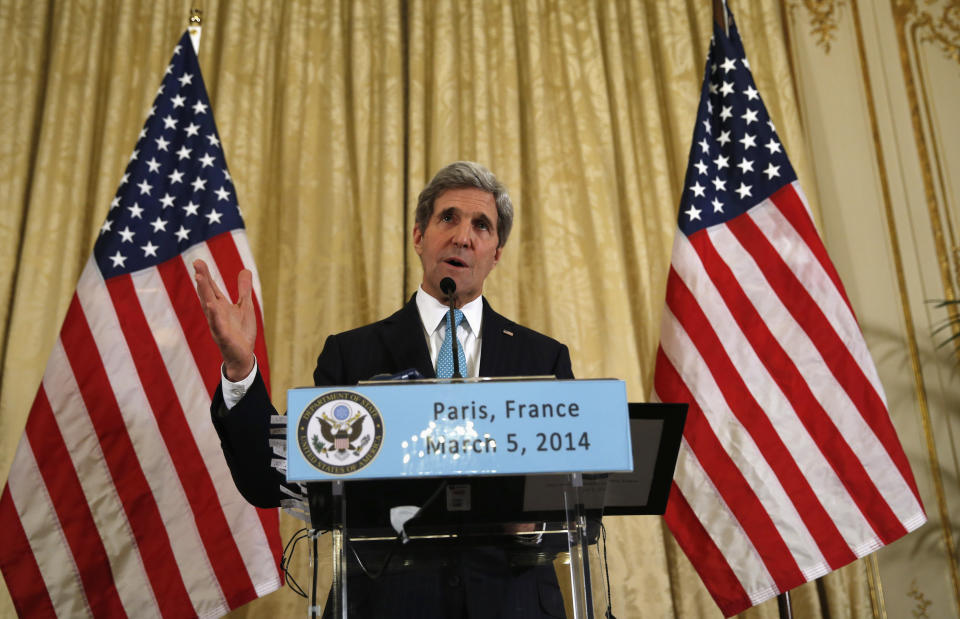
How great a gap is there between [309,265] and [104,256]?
35.4 inches

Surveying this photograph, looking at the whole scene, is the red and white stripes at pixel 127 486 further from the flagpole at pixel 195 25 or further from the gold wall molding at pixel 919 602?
the gold wall molding at pixel 919 602

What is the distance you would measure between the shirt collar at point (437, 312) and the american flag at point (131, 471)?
91 cm

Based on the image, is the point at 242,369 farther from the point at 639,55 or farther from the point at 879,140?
the point at 879,140

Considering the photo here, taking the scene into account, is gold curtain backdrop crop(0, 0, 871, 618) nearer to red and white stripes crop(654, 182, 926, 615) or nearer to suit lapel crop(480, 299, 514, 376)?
red and white stripes crop(654, 182, 926, 615)

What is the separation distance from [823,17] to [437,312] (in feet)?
9.68

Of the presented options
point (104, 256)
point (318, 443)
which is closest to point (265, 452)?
point (318, 443)

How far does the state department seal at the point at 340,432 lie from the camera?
143 centimetres

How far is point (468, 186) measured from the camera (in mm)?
2768

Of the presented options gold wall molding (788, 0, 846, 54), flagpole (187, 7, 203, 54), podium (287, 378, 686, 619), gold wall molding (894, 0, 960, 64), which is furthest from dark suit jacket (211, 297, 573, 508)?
gold wall molding (894, 0, 960, 64)

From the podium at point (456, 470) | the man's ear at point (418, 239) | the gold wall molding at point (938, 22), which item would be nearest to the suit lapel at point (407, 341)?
the man's ear at point (418, 239)

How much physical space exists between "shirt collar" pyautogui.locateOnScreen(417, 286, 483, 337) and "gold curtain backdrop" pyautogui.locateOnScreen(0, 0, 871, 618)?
52.0 inches

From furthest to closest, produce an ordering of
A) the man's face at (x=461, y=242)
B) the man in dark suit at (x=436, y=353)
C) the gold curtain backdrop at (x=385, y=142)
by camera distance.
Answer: the gold curtain backdrop at (x=385, y=142) < the man's face at (x=461, y=242) < the man in dark suit at (x=436, y=353)

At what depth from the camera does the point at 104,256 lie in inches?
130

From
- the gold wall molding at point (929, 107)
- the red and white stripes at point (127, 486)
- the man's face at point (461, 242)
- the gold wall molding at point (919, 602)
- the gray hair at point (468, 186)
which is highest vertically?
the gold wall molding at point (929, 107)
